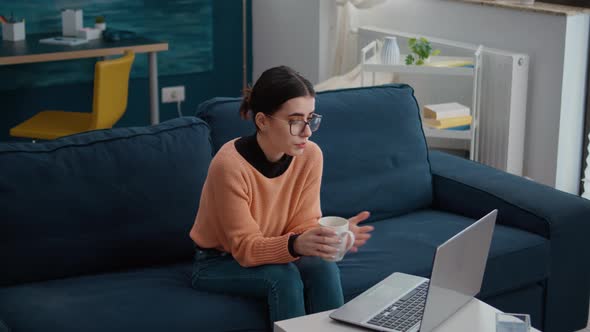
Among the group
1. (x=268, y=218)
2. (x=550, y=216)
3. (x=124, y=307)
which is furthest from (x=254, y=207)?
(x=550, y=216)

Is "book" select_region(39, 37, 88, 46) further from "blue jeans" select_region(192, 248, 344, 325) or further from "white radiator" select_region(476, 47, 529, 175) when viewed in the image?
"blue jeans" select_region(192, 248, 344, 325)

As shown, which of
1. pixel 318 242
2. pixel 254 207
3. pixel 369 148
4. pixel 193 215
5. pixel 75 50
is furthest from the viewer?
pixel 75 50

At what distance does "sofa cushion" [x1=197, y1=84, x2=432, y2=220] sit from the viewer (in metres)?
3.03

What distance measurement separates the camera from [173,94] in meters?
5.76

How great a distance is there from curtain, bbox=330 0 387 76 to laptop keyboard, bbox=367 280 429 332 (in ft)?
10.3

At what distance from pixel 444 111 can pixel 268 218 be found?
6.49ft

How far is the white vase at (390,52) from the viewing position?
4.43 meters

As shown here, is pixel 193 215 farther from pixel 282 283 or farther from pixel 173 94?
pixel 173 94

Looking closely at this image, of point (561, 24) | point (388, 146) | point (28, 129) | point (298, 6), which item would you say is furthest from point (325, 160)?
point (298, 6)

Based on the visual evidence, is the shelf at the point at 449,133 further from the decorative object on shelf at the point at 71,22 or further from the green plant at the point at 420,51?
the decorative object on shelf at the point at 71,22

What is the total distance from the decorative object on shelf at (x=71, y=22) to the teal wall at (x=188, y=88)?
43cm

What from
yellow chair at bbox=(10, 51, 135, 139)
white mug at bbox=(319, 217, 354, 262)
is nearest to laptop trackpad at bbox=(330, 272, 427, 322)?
white mug at bbox=(319, 217, 354, 262)

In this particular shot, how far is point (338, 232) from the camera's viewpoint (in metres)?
2.16

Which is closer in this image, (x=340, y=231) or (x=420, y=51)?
(x=340, y=231)
